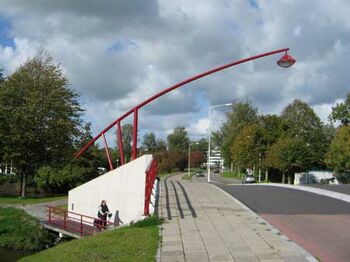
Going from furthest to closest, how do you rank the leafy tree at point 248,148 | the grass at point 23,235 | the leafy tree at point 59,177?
the leafy tree at point 248,148, the leafy tree at point 59,177, the grass at point 23,235

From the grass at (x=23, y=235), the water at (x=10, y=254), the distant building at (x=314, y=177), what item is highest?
the distant building at (x=314, y=177)

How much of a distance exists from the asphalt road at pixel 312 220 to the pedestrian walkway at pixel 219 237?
45 cm

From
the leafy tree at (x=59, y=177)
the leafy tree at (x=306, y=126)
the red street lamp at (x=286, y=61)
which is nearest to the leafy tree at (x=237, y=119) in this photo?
the leafy tree at (x=306, y=126)

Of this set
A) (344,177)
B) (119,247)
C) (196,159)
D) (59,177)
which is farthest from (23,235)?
(196,159)

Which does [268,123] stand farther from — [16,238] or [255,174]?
[16,238]

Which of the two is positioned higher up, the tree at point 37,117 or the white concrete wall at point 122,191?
the tree at point 37,117

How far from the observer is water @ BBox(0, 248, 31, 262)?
2316cm

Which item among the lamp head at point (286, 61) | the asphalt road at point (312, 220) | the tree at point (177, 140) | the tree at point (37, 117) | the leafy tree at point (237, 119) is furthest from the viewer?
the tree at point (177, 140)

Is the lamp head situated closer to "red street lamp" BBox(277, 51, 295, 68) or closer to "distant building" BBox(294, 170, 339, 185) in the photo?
"red street lamp" BBox(277, 51, 295, 68)

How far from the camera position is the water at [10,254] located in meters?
23.2

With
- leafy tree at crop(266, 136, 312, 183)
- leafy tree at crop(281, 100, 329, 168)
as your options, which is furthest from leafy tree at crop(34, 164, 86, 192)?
leafy tree at crop(281, 100, 329, 168)

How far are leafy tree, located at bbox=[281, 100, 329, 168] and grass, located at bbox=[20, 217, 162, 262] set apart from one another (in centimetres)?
6795

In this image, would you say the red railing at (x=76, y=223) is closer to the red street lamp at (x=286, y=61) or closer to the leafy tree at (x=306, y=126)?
the red street lamp at (x=286, y=61)

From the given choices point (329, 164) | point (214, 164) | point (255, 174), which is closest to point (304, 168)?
point (329, 164)
